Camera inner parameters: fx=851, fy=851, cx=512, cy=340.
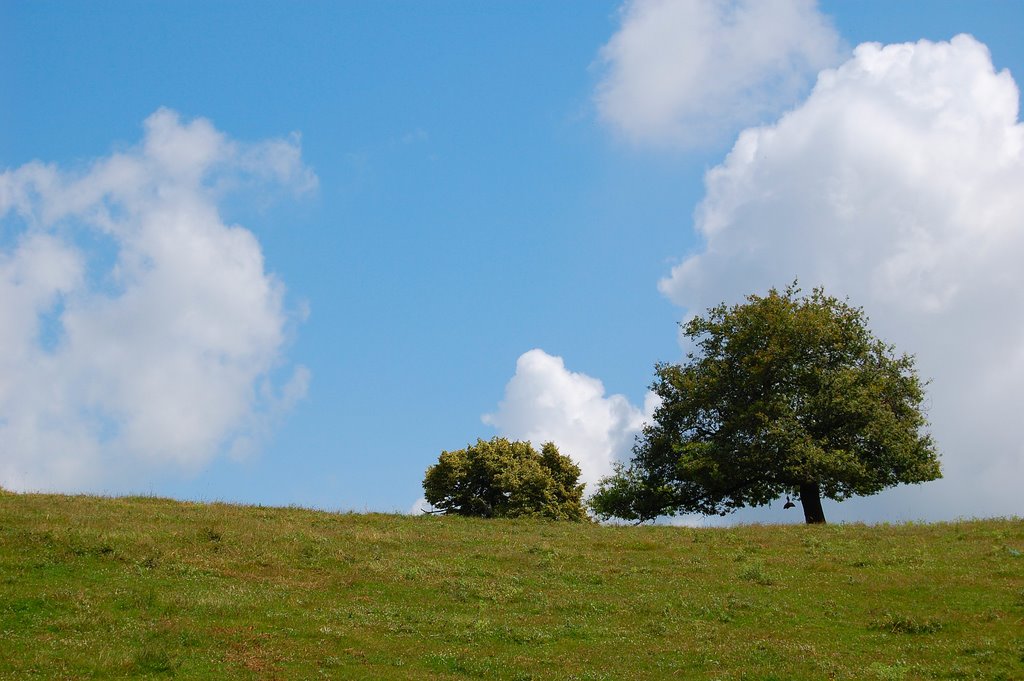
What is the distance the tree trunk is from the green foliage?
70.3 feet

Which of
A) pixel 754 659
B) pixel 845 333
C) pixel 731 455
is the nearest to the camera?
pixel 754 659

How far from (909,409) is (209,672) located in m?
43.9

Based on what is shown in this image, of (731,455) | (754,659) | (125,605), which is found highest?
(731,455)

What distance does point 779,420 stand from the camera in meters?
48.2

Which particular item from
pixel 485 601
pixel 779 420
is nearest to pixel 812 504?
pixel 779 420

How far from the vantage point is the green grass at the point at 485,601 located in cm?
2125

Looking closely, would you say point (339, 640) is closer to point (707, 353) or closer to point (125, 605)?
point (125, 605)

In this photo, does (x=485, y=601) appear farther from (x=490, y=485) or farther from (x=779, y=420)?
(x=490, y=485)

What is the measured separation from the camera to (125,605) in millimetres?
25266

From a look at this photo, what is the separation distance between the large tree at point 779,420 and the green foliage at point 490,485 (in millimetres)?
13760

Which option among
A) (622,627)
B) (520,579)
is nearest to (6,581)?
(520,579)

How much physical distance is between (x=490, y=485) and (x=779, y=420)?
1059 inches

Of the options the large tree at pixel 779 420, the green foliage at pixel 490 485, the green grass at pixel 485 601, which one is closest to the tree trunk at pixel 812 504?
the large tree at pixel 779 420

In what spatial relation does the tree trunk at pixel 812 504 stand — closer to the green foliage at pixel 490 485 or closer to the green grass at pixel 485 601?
the green grass at pixel 485 601
